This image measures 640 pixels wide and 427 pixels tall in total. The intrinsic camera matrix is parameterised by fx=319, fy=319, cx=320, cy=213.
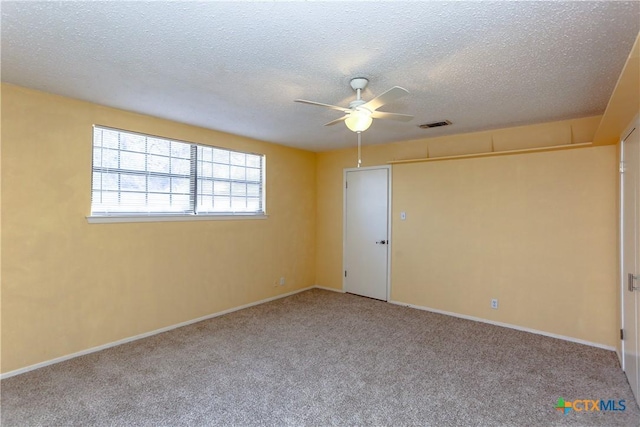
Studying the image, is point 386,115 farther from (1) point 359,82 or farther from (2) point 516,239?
(2) point 516,239

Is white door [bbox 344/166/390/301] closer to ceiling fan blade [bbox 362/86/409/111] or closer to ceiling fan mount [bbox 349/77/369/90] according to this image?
ceiling fan mount [bbox 349/77/369/90]

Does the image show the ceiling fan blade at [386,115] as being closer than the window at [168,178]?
Yes

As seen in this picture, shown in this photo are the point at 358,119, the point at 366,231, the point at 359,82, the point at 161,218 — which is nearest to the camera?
the point at 358,119

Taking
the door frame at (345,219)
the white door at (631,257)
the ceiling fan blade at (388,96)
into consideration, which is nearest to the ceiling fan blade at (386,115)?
the ceiling fan blade at (388,96)

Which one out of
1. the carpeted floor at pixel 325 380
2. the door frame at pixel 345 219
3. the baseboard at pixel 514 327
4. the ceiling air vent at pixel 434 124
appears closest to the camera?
the carpeted floor at pixel 325 380

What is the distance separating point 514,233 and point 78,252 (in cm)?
476

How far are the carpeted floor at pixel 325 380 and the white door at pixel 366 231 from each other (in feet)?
4.52

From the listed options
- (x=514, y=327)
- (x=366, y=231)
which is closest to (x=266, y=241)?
(x=366, y=231)

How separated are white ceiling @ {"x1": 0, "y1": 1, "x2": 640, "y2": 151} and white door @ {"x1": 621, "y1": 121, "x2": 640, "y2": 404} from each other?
0.62m

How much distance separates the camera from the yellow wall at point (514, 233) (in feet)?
11.2

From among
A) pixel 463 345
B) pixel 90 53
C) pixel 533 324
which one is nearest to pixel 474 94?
pixel 463 345

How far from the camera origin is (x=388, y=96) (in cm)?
214

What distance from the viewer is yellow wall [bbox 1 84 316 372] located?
2.71 metres

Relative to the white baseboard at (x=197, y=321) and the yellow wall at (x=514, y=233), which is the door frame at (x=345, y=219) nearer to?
the yellow wall at (x=514, y=233)
